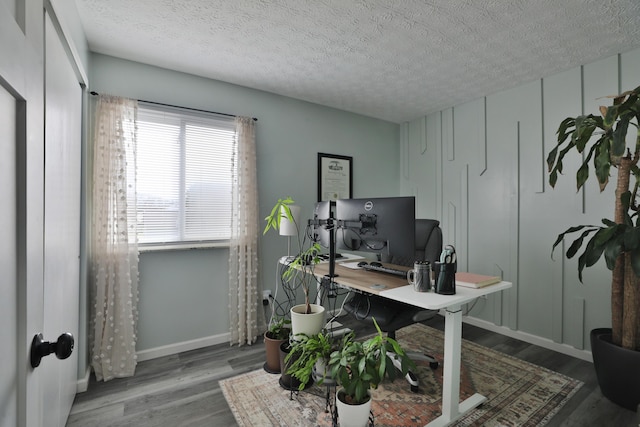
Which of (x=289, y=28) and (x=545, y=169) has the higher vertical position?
(x=289, y=28)

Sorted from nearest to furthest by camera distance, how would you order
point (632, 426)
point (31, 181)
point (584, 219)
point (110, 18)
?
1. point (31, 181)
2. point (632, 426)
3. point (110, 18)
4. point (584, 219)

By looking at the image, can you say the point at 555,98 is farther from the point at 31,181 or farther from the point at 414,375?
the point at 31,181

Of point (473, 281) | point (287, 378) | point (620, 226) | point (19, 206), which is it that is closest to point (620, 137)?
point (620, 226)

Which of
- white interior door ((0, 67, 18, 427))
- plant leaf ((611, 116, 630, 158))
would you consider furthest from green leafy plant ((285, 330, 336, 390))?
plant leaf ((611, 116, 630, 158))

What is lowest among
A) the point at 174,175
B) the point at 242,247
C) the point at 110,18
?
the point at 242,247

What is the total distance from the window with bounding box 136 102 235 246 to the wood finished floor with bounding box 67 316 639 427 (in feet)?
3.34

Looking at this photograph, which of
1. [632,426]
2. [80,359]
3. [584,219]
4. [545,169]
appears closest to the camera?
[632,426]

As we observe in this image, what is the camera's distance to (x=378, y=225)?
1836mm

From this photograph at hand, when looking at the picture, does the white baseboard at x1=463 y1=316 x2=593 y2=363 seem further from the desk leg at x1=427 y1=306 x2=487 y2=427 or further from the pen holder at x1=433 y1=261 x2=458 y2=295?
the pen holder at x1=433 y1=261 x2=458 y2=295

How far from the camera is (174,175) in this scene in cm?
256

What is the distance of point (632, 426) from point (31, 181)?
2938 mm

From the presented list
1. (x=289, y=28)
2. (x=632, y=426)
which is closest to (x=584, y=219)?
(x=632, y=426)

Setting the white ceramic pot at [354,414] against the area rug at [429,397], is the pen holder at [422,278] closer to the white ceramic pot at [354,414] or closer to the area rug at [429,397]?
the white ceramic pot at [354,414]

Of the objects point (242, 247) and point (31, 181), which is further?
point (242, 247)
